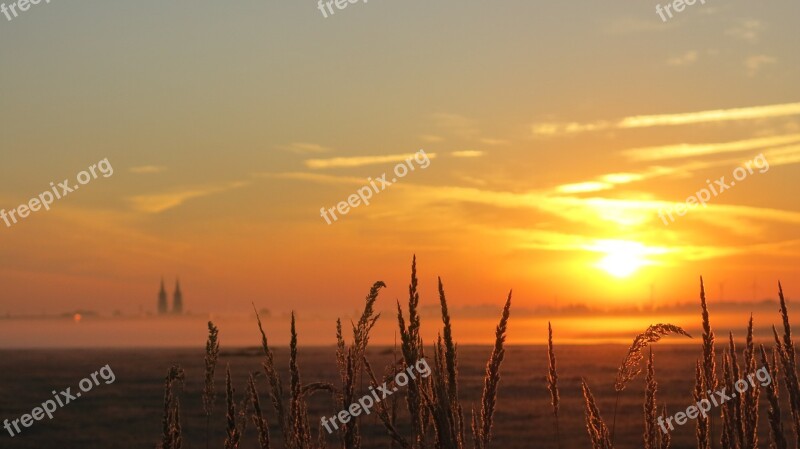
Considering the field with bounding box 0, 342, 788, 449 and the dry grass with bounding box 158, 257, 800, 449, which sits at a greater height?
the dry grass with bounding box 158, 257, 800, 449

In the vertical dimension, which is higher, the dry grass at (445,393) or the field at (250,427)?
the dry grass at (445,393)

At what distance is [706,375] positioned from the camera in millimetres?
3525

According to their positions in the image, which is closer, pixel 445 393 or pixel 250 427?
pixel 445 393

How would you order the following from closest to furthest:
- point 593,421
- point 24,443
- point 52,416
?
point 593,421 → point 24,443 → point 52,416

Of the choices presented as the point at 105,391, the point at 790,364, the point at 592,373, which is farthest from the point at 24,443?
the point at 592,373

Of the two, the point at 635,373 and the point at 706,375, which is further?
the point at 635,373

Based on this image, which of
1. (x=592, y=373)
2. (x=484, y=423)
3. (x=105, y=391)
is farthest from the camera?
(x=592, y=373)

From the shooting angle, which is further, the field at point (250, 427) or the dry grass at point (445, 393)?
the field at point (250, 427)

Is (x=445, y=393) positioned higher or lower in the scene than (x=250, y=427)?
higher

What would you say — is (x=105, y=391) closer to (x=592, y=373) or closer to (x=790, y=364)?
(x=592, y=373)

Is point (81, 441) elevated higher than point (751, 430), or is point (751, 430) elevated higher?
point (751, 430)

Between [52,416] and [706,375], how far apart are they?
107 ft

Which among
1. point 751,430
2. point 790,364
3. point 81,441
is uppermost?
point 790,364

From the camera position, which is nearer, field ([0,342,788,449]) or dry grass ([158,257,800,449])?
dry grass ([158,257,800,449])
